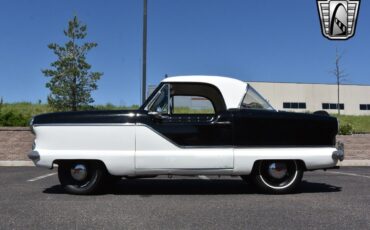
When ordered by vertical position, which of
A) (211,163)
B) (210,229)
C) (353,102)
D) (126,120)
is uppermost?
(353,102)

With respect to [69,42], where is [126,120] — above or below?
below

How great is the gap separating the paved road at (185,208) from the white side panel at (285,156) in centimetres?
46

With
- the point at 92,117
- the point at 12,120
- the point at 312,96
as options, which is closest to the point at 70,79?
the point at 12,120

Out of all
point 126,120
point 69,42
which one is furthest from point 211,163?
point 69,42

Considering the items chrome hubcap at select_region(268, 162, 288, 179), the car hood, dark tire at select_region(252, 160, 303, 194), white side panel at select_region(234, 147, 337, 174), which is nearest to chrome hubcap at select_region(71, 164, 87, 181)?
the car hood

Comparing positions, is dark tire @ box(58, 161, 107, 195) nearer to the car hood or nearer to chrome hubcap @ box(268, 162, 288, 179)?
the car hood

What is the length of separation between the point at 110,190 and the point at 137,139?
1.20 m

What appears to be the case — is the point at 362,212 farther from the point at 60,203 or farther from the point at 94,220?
the point at 60,203

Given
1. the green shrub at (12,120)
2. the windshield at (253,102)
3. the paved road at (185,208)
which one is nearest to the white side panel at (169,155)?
the paved road at (185,208)

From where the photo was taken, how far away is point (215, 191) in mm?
7301

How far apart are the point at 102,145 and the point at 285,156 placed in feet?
9.26

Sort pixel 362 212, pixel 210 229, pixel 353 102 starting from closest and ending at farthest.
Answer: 1. pixel 210 229
2. pixel 362 212
3. pixel 353 102

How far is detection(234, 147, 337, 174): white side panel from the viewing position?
6668mm

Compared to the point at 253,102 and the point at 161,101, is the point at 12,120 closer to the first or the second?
the point at 161,101
